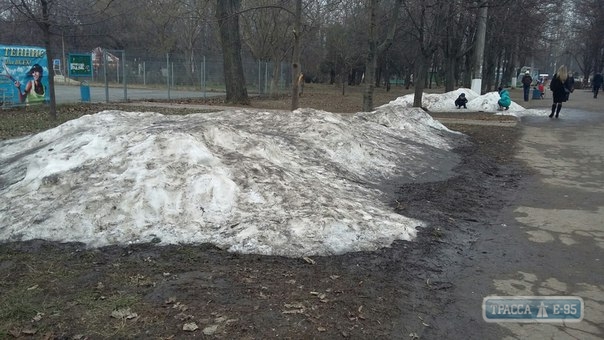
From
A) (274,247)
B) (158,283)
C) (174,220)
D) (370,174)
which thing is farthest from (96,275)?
(370,174)

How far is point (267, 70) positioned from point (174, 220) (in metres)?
29.0

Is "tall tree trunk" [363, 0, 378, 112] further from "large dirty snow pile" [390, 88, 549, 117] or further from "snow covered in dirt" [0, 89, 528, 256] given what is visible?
"snow covered in dirt" [0, 89, 528, 256]

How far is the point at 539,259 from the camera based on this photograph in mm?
5211

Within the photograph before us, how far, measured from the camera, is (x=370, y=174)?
26.4 feet

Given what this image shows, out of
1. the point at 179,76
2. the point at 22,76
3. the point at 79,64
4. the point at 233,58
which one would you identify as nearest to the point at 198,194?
the point at 22,76

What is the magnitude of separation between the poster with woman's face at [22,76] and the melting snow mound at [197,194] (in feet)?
33.9

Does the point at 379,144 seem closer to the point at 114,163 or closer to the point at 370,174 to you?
the point at 370,174

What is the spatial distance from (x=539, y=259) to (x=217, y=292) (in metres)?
3.35

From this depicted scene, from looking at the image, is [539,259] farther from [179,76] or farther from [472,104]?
[179,76]

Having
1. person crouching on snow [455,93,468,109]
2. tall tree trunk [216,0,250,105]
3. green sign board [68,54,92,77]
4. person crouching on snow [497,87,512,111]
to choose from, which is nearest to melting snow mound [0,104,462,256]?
green sign board [68,54,92,77]

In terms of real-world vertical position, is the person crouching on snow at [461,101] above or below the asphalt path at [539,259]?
above

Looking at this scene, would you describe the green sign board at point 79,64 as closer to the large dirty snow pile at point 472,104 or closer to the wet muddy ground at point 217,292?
the large dirty snow pile at point 472,104

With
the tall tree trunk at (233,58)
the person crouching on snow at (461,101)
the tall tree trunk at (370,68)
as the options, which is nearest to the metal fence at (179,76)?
the tall tree trunk at (233,58)

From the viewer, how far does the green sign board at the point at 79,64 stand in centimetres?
2003
